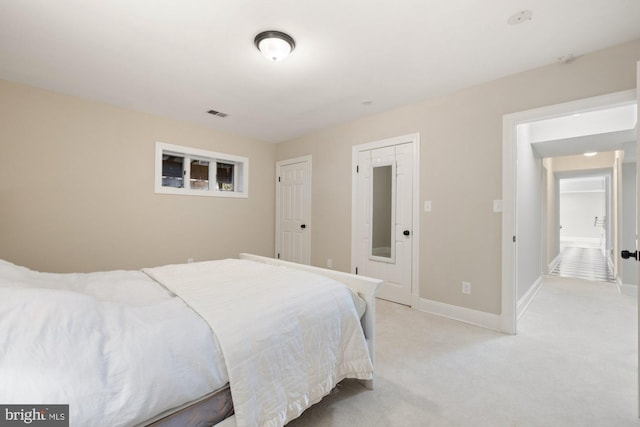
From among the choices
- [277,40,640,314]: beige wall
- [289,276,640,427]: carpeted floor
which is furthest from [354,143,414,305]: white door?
[289,276,640,427]: carpeted floor

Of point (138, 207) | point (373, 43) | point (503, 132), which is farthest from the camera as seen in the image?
point (138, 207)

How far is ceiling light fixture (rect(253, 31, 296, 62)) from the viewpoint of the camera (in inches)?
80.7

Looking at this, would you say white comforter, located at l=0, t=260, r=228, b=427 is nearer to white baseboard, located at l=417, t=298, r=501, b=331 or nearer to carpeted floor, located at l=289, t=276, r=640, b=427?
carpeted floor, located at l=289, t=276, r=640, b=427

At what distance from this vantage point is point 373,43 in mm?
2184

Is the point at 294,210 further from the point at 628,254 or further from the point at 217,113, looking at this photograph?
the point at 628,254

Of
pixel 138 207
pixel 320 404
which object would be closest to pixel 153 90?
pixel 138 207

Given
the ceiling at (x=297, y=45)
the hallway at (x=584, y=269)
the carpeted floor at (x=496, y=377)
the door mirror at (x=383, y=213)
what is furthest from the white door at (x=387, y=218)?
the hallway at (x=584, y=269)

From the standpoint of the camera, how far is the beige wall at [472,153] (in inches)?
92.2

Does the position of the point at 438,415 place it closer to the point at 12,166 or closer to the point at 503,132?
the point at 503,132

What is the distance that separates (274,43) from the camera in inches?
81.7

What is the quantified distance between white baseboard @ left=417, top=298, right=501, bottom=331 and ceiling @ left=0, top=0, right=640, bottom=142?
2369 millimetres

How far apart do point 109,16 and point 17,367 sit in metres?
2.18

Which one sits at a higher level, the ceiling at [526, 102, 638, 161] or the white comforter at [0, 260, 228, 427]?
the ceiling at [526, 102, 638, 161]

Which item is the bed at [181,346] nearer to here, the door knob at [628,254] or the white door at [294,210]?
the door knob at [628,254]
